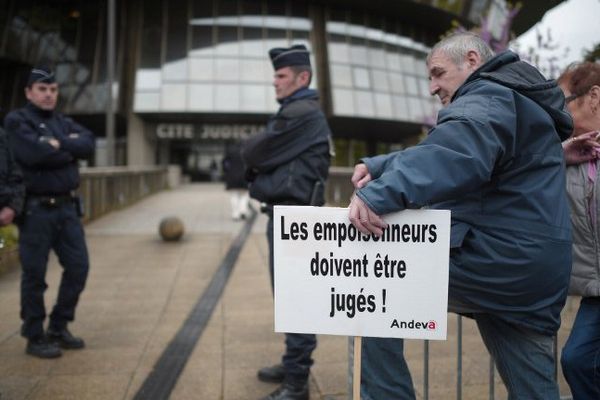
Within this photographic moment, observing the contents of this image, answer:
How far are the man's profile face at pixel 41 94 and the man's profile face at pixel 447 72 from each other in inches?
123

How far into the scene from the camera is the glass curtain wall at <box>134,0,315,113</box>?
30.2 metres

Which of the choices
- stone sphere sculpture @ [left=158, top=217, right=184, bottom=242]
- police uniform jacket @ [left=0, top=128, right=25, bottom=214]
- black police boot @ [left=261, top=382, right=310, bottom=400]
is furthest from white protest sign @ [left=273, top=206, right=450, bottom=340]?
stone sphere sculpture @ [left=158, top=217, right=184, bottom=242]

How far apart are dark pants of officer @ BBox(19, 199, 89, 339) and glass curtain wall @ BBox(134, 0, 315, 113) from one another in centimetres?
2603

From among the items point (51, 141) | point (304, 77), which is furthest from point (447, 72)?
point (51, 141)

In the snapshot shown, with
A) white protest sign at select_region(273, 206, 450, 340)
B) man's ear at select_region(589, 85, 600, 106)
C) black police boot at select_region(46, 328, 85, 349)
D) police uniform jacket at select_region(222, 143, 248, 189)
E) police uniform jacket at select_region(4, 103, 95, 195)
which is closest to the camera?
white protest sign at select_region(273, 206, 450, 340)

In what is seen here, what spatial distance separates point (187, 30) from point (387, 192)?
30.7 meters

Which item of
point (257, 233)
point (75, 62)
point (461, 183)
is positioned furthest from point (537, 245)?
point (75, 62)

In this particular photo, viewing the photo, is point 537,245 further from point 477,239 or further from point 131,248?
point 131,248

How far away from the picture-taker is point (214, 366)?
4.42 m

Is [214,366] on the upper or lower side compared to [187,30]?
lower

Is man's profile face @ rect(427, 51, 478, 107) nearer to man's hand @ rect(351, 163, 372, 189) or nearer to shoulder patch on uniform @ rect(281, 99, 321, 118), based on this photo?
man's hand @ rect(351, 163, 372, 189)

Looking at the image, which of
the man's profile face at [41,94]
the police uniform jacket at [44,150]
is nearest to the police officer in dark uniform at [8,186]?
the police uniform jacket at [44,150]

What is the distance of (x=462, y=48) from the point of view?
2.42m

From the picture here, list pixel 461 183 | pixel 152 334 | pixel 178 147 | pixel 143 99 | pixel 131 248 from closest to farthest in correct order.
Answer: pixel 461 183, pixel 152 334, pixel 131 248, pixel 143 99, pixel 178 147
